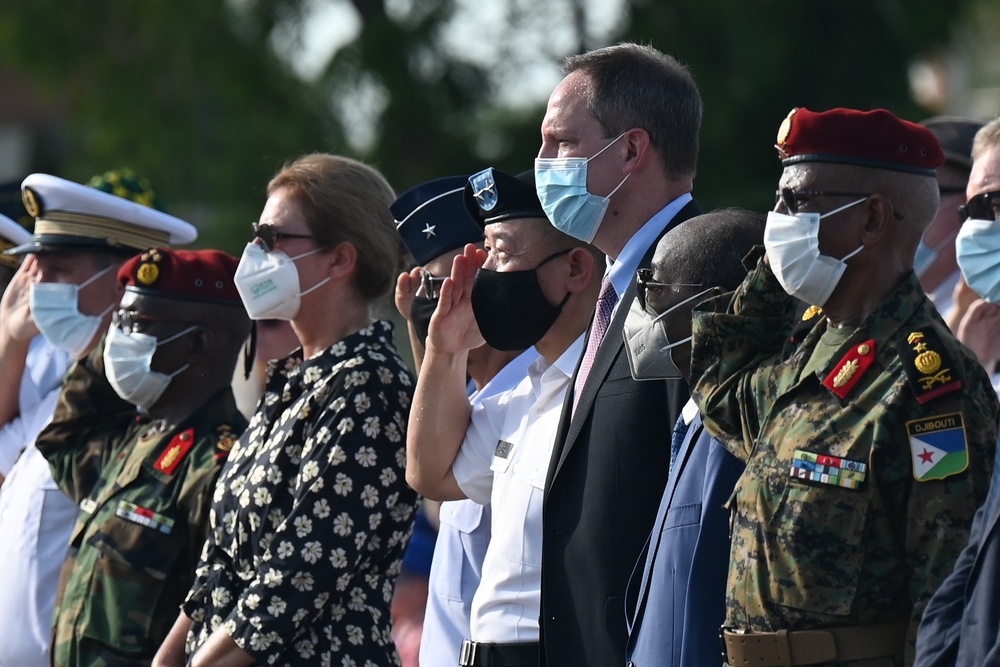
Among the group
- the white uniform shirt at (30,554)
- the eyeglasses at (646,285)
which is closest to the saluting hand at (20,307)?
the white uniform shirt at (30,554)

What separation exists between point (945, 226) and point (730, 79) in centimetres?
685

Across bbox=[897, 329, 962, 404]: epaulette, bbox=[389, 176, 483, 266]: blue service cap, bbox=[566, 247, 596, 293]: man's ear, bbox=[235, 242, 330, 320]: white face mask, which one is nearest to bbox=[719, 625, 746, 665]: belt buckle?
bbox=[897, 329, 962, 404]: epaulette

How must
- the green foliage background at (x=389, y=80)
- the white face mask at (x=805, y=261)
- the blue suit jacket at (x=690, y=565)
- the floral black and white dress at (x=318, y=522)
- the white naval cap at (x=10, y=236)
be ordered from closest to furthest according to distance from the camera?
the white face mask at (x=805, y=261) → the blue suit jacket at (x=690, y=565) → the floral black and white dress at (x=318, y=522) → the white naval cap at (x=10, y=236) → the green foliage background at (x=389, y=80)

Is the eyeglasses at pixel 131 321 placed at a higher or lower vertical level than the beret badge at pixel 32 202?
lower

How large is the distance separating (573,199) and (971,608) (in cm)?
170

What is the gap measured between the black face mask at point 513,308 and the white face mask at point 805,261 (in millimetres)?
1089

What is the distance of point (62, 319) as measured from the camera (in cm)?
623

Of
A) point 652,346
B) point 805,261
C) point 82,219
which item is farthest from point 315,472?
point 82,219

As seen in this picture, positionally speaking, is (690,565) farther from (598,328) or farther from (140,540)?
(140,540)

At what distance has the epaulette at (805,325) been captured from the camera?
11.6 feet

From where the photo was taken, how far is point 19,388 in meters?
6.59

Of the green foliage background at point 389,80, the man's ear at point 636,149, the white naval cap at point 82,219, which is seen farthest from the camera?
the green foliage background at point 389,80

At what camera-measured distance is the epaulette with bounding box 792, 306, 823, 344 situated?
3.53 meters

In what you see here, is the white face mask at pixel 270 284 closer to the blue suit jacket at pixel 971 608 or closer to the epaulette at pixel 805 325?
the epaulette at pixel 805 325
